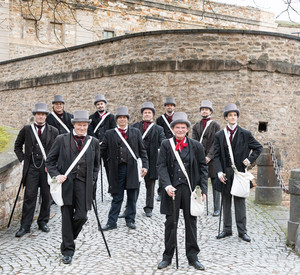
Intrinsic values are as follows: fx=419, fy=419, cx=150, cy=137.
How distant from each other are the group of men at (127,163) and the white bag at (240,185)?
138 mm

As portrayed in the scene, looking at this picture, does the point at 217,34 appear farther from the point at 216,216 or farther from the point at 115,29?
the point at 115,29

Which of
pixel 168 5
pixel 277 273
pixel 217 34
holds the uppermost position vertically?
pixel 168 5

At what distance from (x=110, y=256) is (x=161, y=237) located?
118cm

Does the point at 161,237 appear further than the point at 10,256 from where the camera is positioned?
Yes

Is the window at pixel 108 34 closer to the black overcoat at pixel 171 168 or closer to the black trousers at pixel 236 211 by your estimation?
the black trousers at pixel 236 211

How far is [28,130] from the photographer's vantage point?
259 inches

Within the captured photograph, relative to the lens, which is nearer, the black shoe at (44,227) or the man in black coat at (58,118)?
the black shoe at (44,227)

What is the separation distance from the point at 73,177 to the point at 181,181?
1.33 m

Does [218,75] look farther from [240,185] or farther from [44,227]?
[44,227]

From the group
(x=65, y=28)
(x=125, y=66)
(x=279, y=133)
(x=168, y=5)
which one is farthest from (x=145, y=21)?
(x=279, y=133)

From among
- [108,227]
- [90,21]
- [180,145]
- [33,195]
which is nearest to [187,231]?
[180,145]

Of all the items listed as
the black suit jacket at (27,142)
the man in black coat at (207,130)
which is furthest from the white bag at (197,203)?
the man in black coat at (207,130)

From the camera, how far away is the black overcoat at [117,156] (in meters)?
6.64

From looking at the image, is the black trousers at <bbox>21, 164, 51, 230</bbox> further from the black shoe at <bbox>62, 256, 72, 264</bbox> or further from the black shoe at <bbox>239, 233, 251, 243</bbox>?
the black shoe at <bbox>239, 233, 251, 243</bbox>
